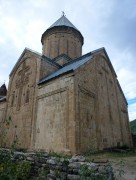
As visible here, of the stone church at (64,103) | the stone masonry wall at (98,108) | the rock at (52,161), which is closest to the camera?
the rock at (52,161)

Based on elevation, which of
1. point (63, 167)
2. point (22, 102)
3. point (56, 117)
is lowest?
point (63, 167)

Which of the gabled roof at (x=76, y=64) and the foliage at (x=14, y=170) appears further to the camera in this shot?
the gabled roof at (x=76, y=64)

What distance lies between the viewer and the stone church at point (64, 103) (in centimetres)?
912

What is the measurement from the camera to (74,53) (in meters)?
17.5

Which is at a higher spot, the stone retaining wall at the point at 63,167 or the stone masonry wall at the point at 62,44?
the stone masonry wall at the point at 62,44

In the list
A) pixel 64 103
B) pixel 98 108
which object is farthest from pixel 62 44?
pixel 64 103

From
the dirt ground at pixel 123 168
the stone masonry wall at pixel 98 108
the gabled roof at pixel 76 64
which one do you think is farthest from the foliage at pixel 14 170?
the gabled roof at pixel 76 64

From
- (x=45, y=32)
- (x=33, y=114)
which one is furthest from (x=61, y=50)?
(x=33, y=114)

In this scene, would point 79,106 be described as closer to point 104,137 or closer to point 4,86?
point 104,137

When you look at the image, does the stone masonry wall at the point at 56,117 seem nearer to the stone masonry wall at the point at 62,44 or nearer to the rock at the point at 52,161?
the rock at the point at 52,161

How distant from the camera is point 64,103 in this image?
9.57 metres

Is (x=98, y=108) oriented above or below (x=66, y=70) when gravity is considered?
below

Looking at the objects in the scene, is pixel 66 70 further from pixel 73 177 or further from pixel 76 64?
pixel 73 177

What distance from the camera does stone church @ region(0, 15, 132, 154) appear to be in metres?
9.12
